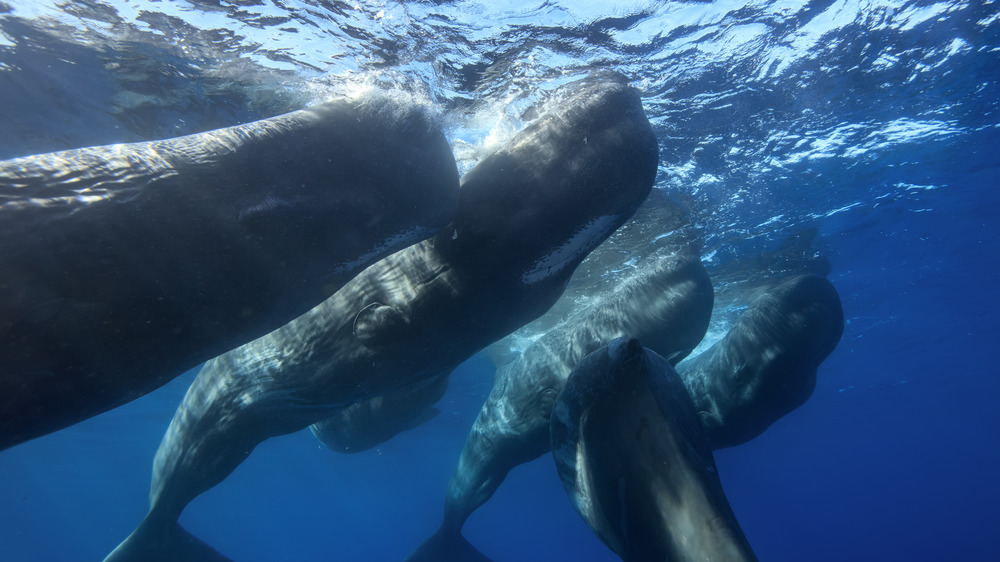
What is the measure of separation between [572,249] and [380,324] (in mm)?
1809

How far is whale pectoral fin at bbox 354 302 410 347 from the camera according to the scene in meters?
4.17

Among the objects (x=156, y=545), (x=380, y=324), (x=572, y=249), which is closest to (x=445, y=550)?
(x=156, y=545)

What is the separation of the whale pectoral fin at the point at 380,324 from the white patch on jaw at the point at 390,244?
74cm

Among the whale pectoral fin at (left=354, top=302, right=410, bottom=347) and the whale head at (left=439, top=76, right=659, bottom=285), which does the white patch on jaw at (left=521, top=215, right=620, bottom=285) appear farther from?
the whale pectoral fin at (left=354, top=302, right=410, bottom=347)

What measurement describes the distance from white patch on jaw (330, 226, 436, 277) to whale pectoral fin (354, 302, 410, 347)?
74 cm

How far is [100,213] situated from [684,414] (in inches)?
166

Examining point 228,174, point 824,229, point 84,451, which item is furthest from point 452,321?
point 84,451

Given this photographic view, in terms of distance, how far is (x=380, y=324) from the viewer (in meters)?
4.18

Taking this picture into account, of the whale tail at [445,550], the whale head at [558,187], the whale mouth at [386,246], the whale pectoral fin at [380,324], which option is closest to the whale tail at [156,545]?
the whale tail at [445,550]

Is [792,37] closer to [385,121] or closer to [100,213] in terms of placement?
[385,121]

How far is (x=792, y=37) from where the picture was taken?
740 cm

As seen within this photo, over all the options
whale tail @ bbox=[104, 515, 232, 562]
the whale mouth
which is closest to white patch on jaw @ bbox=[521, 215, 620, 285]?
the whale mouth

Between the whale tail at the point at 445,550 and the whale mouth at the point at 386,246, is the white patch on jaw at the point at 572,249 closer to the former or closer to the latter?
the whale mouth at the point at 386,246

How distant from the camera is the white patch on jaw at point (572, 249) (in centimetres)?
386
